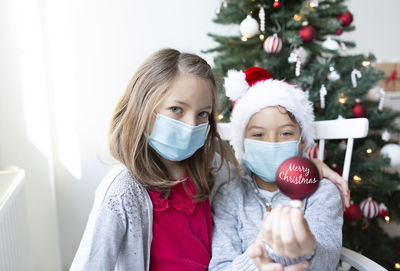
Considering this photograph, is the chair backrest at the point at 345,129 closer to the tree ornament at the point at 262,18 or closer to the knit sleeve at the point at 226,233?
the knit sleeve at the point at 226,233

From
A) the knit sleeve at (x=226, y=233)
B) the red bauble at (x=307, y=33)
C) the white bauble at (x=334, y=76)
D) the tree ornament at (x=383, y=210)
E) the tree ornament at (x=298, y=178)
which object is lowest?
the tree ornament at (x=383, y=210)

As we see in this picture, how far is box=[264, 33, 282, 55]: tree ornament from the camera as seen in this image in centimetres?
166

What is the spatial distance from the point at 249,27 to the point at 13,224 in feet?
4.54

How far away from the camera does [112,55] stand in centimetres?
211

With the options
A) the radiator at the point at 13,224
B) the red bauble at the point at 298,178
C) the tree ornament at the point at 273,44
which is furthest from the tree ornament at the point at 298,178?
the tree ornament at the point at 273,44

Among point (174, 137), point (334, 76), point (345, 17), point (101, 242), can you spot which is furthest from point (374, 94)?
point (101, 242)

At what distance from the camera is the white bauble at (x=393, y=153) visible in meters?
1.85

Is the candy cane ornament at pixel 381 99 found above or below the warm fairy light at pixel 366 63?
below

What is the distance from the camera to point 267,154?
3.51 feet

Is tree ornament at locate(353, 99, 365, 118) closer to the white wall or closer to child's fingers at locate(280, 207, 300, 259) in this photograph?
the white wall

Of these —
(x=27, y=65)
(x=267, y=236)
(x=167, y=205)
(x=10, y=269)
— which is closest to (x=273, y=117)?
(x=167, y=205)

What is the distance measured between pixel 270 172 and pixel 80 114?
4.66 ft

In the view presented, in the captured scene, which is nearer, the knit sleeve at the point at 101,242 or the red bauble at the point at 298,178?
the red bauble at the point at 298,178

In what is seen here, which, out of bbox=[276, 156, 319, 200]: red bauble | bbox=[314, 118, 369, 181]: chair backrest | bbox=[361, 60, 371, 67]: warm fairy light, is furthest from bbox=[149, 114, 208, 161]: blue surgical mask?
bbox=[361, 60, 371, 67]: warm fairy light
